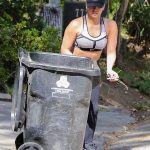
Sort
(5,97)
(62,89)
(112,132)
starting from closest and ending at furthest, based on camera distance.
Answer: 1. (62,89)
2. (112,132)
3. (5,97)

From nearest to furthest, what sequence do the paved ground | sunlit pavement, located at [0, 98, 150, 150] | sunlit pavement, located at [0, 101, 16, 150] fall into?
sunlit pavement, located at [0, 101, 16, 150]
the paved ground
sunlit pavement, located at [0, 98, 150, 150]

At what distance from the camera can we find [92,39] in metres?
5.77

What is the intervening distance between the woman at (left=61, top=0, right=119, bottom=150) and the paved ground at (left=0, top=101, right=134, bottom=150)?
1253 mm

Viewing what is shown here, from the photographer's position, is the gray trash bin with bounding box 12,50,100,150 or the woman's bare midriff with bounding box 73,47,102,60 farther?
the woman's bare midriff with bounding box 73,47,102,60

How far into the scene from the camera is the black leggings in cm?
586

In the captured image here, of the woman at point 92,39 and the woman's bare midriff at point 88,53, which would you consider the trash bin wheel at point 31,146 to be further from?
the woman's bare midriff at point 88,53

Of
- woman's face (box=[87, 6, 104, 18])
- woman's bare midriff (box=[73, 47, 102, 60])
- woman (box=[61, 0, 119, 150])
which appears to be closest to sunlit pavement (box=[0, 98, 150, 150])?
woman (box=[61, 0, 119, 150])

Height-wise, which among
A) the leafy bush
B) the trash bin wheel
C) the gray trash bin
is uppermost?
the gray trash bin

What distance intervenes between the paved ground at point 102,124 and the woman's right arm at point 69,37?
4.67 ft

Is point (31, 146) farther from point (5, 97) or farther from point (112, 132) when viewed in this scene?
point (5, 97)

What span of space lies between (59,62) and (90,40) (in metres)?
0.38

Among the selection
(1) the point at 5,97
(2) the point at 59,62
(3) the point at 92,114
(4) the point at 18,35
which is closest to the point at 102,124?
(1) the point at 5,97

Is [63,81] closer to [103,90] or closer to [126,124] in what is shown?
[126,124]

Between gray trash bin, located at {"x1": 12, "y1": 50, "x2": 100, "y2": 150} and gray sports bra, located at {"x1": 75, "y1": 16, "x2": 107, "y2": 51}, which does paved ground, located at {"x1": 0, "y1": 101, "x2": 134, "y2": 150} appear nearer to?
gray trash bin, located at {"x1": 12, "y1": 50, "x2": 100, "y2": 150}
